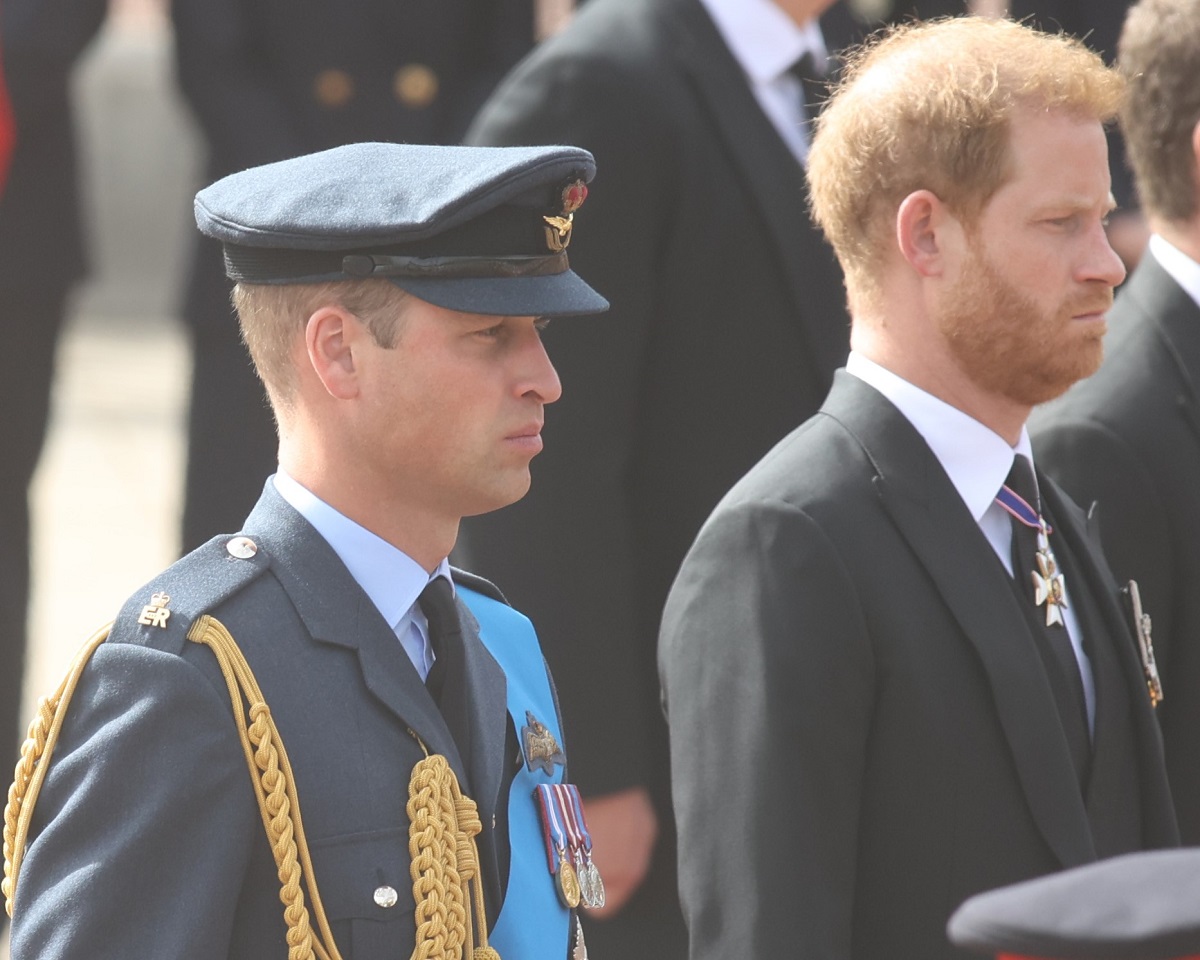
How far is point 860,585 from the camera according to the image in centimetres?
278

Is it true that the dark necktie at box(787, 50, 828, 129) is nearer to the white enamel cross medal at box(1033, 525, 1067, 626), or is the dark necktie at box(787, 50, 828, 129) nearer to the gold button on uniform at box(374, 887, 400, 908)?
the white enamel cross medal at box(1033, 525, 1067, 626)

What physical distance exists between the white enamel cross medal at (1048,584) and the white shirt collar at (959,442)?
0.31ft

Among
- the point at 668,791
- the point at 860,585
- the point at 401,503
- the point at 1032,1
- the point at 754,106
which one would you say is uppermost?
the point at 1032,1

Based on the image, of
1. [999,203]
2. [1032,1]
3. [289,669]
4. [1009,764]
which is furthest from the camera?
[1032,1]

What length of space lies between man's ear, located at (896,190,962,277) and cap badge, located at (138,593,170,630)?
117 centimetres

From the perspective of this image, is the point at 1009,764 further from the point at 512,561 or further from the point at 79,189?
the point at 79,189

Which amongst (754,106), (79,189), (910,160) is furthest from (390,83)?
(910,160)

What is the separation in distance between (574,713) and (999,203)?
4.18ft

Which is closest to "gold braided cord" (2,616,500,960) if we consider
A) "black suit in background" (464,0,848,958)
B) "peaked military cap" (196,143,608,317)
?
"peaked military cap" (196,143,608,317)

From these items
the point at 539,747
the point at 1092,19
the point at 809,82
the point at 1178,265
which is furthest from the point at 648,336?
the point at 1092,19

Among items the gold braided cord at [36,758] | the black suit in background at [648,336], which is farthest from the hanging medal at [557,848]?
the black suit in background at [648,336]

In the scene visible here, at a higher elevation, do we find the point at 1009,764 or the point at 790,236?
the point at 790,236

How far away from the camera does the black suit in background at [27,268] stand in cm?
497

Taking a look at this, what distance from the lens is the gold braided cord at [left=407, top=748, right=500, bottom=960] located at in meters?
2.29
